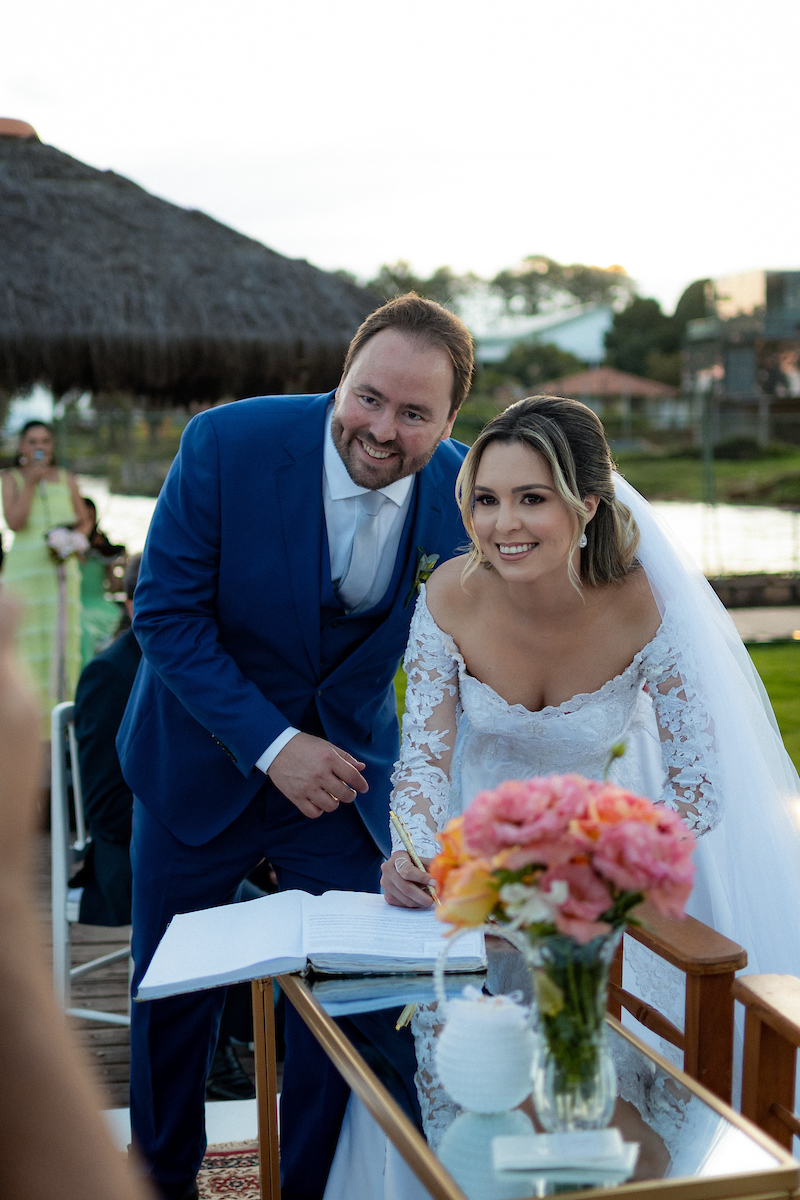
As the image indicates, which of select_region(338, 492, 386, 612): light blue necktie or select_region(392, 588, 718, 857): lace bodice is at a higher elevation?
select_region(338, 492, 386, 612): light blue necktie

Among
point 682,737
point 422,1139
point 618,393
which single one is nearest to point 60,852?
point 682,737

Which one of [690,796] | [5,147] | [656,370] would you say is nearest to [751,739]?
[690,796]

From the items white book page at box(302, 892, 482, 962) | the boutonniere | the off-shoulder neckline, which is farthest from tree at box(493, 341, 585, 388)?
white book page at box(302, 892, 482, 962)

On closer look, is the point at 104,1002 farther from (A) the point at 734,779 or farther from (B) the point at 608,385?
(B) the point at 608,385

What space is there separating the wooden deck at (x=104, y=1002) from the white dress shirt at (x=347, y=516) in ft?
4.00

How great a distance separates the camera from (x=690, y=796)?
8.05 feet

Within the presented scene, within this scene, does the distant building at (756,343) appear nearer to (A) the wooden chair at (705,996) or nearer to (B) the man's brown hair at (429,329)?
(B) the man's brown hair at (429,329)

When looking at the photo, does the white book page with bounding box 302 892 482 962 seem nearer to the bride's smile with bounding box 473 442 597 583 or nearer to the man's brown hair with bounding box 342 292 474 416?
the bride's smile with bounding box 473 442 597 583

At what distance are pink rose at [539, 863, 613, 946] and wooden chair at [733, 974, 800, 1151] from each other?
2.03 feet

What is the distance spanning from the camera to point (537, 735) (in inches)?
105

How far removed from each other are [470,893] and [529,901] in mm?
76

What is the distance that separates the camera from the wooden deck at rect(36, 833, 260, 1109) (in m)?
3.29

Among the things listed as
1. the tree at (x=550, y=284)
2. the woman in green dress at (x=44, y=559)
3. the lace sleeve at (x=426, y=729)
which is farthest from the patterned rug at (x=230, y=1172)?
the tree at (x=550, y=284)

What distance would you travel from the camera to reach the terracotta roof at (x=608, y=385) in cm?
4234
